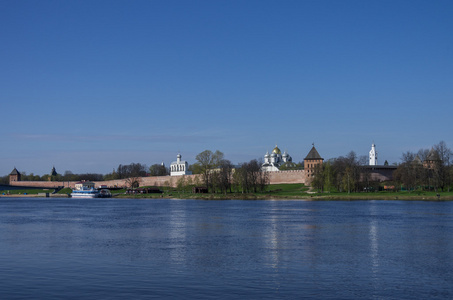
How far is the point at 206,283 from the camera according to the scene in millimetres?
17750

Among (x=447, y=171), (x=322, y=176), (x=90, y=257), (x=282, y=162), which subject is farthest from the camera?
(x=282, y=162)

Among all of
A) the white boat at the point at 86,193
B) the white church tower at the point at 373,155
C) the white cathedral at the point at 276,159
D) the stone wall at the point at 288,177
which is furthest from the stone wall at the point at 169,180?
the white church tower at the point at 373,155

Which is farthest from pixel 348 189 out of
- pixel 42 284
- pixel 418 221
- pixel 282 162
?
pixel 282 162

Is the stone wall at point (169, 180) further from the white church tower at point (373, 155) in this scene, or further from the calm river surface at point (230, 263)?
the calm river surface at point (230, 263)

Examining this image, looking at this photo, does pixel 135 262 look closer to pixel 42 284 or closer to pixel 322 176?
pixel 42 284

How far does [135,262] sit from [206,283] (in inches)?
207

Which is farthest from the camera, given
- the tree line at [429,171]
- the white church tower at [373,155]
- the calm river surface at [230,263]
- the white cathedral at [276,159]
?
the white church tower at [373,155]

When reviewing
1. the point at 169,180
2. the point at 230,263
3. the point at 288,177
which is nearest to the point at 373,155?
the point at 288,177

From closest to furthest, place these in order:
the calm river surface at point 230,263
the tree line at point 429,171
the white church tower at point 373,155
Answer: the calm river surface at point 230,263
the tree line at point 429,171
the white church tower at point 373,155

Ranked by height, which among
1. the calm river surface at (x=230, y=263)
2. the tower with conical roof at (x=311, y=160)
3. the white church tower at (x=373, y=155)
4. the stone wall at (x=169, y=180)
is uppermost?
the white church tower at (x=373, y=155)

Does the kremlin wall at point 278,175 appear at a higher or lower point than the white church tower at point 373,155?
lower

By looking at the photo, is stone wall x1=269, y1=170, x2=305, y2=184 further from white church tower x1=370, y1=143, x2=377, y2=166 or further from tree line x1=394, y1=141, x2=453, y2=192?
white church tower x1=370, y1=143, x2=377, y2=166

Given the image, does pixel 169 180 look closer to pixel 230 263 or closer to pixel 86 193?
pixel 86 193

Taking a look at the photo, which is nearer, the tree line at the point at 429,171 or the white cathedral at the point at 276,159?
the tree line at the point at 429,171
